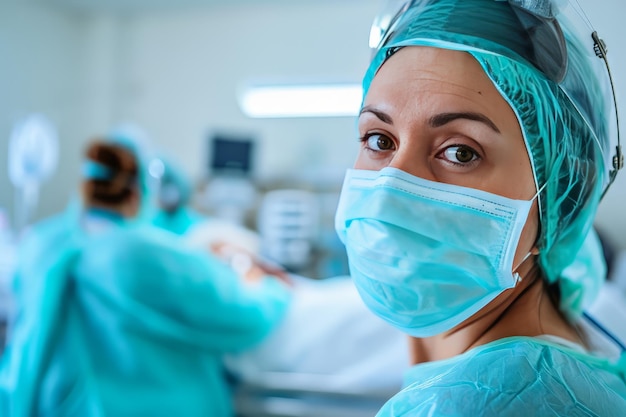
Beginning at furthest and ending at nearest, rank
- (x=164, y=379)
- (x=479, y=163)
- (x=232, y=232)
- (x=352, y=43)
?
(x=352, y=43) < (x=232, y=232) < (x=164, y=379) < (x=479, y=163)

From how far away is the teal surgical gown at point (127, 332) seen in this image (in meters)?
1.61

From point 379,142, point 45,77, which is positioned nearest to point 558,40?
point 379,142

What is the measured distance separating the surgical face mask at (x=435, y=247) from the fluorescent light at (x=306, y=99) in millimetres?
2307

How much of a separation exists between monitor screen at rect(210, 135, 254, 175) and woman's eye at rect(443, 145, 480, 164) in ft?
9.90

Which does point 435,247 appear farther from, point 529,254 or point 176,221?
point 176,221

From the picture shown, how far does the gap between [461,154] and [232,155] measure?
3.04 m

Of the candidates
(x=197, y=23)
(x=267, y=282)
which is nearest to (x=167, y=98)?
(x=197, y=23)

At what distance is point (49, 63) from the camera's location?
3.97 meters

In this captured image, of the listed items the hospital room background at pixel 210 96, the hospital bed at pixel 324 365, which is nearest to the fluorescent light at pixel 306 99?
the hospital room background at pixel 210 96

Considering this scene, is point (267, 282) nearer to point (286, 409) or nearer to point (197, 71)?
point (286, 409)

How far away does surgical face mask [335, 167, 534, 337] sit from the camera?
65cm

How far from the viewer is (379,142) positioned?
29.4 inches

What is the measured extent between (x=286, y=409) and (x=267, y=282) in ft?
1.62

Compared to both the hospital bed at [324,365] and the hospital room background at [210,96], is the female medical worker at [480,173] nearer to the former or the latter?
the hospital bed at [324,365]
